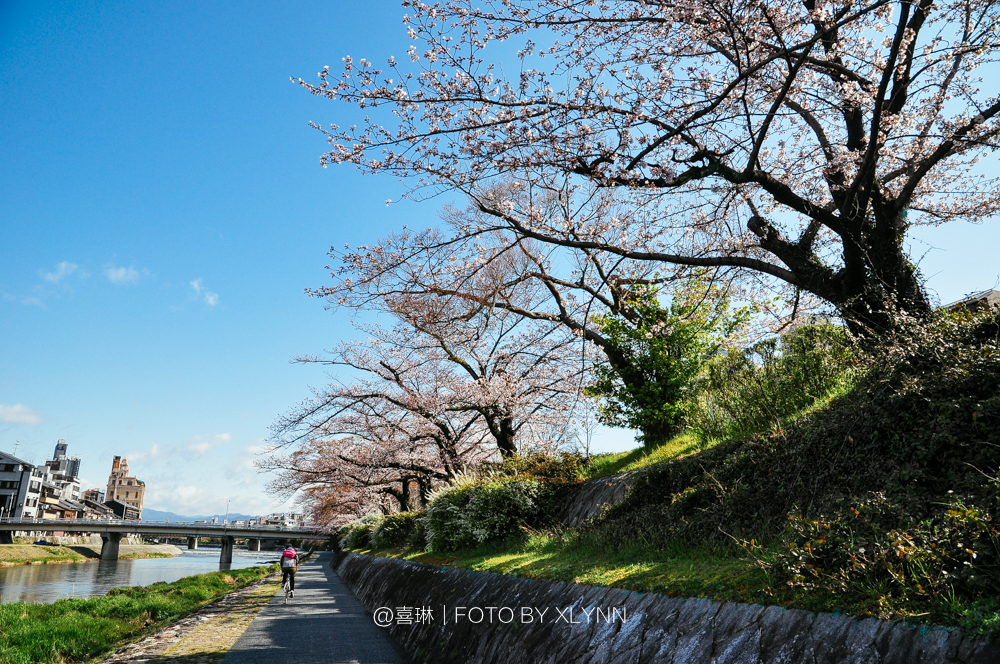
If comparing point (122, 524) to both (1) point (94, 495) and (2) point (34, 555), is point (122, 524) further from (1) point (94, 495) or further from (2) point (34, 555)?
(1) point (94, 495)

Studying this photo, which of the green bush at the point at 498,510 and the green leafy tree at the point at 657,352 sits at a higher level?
the green leafy tree at the point at 657,352

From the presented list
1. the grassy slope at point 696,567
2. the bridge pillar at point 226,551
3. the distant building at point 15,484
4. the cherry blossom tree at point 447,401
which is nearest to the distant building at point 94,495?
the distant building at point 15,484

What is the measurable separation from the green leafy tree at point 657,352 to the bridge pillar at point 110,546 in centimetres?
7246

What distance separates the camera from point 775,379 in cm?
877

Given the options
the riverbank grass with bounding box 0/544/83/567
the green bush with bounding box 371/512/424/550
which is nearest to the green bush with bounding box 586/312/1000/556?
the green bush with bounding box 371/512/424/550

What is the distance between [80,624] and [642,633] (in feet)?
45.2

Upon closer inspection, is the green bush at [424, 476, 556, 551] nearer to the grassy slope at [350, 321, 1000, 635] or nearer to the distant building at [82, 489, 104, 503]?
the grassy slope at [350, 321, 1000, 635]

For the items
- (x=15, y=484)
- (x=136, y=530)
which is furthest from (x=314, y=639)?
(x=15, y=484)

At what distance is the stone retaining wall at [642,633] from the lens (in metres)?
2.40

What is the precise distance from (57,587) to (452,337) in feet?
95.8

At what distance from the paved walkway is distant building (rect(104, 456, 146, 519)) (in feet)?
484

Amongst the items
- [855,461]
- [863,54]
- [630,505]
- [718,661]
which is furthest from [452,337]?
[718,661]

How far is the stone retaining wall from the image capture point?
94.5 inches

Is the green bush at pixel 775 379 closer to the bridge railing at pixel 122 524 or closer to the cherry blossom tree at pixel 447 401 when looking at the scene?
the cherry blossom tree at pixel 447 401
